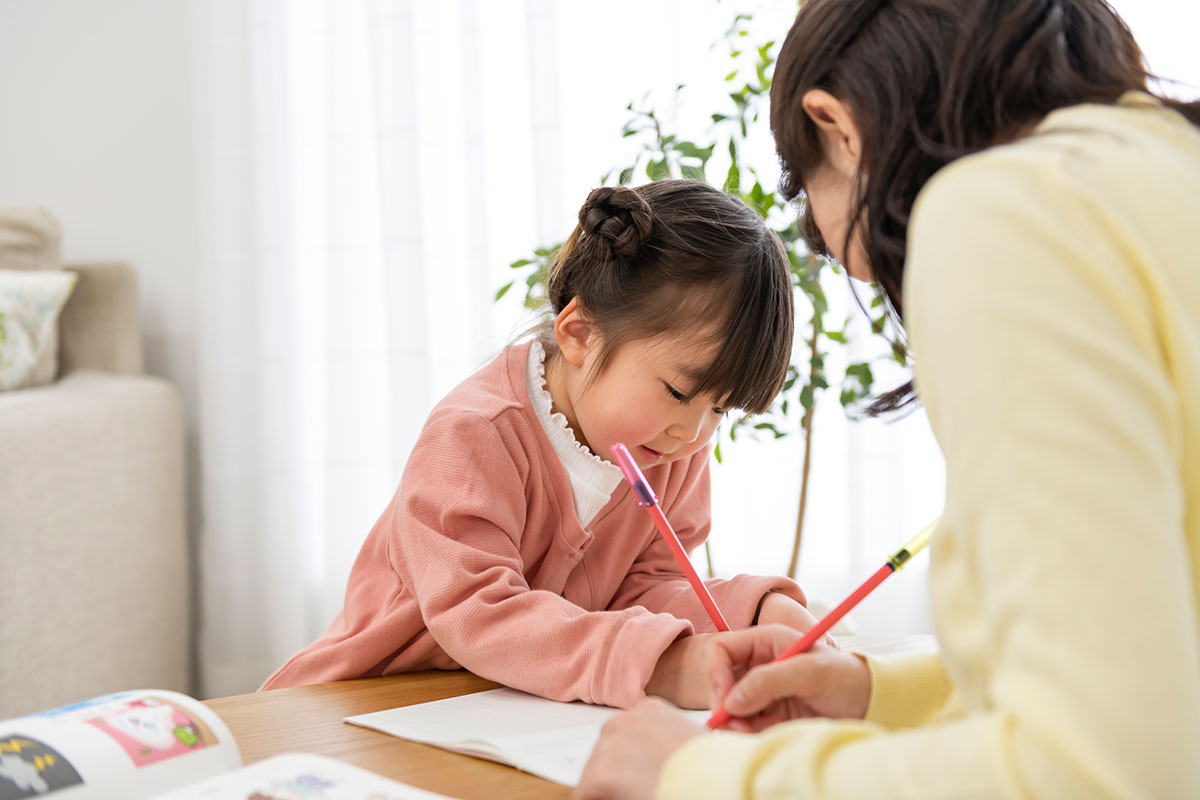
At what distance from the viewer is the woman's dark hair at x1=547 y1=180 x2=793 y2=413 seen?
0.96 metres

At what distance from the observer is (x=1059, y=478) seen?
34 cm

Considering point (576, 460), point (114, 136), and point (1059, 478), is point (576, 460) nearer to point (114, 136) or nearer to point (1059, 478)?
point (1059, 478)

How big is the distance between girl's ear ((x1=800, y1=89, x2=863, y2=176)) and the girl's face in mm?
354

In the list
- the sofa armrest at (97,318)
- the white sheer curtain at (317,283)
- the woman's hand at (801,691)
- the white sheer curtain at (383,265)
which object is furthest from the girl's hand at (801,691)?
the sofa armrest at (97,318)

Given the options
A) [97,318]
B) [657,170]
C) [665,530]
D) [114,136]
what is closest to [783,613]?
[665,530]

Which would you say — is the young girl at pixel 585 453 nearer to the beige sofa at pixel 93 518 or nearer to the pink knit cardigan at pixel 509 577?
the pink knit cardigan at pixel 509 577

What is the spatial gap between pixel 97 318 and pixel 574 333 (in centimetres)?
141

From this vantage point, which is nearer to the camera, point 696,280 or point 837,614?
point 837,614

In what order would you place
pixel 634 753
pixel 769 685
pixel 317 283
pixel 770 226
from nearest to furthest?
pixel 634 753 → pixel 769 685 → pixel 770 226 → pixel 317 283

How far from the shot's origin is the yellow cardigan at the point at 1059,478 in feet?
1.08

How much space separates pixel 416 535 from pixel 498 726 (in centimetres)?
21

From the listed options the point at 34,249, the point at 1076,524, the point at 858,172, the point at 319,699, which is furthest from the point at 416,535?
the point at 34,249

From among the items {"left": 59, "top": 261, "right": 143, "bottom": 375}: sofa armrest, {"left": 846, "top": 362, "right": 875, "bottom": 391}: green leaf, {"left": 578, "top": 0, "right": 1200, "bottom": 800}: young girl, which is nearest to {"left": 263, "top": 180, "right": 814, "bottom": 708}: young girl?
{"left": 578, "top": 0, "right": 1200, "bottom": 800}: young girl

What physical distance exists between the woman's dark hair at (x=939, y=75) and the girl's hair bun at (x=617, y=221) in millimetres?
381
